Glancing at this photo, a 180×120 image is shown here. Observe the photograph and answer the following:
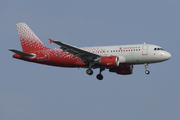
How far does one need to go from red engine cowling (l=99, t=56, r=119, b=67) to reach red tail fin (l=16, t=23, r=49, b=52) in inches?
432

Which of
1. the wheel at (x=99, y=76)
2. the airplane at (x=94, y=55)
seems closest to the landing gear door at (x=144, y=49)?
the airplane at (x=94, y=55)

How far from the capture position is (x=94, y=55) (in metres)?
51.1

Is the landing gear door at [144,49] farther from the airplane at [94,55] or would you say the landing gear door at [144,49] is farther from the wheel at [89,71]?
the wheel at [89,71]

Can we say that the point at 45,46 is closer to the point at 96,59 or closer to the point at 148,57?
the point at 96,59

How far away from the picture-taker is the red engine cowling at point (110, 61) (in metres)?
50.0

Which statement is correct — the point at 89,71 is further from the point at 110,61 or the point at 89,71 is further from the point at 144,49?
the point at 144,49

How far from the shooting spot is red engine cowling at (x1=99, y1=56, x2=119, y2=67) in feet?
164

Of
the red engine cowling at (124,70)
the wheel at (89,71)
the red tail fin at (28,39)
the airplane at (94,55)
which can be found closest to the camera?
the airplane at (94,55)

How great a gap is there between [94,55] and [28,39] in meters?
13.0

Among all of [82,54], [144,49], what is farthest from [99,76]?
[144,49]

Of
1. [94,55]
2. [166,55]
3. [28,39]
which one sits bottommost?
[94,55]

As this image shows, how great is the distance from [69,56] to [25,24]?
11046 mm

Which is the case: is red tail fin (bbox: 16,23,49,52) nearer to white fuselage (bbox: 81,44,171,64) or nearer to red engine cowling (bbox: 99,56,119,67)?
red engine cowling (bbox: 99,56,119,67)

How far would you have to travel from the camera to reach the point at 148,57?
166ft
